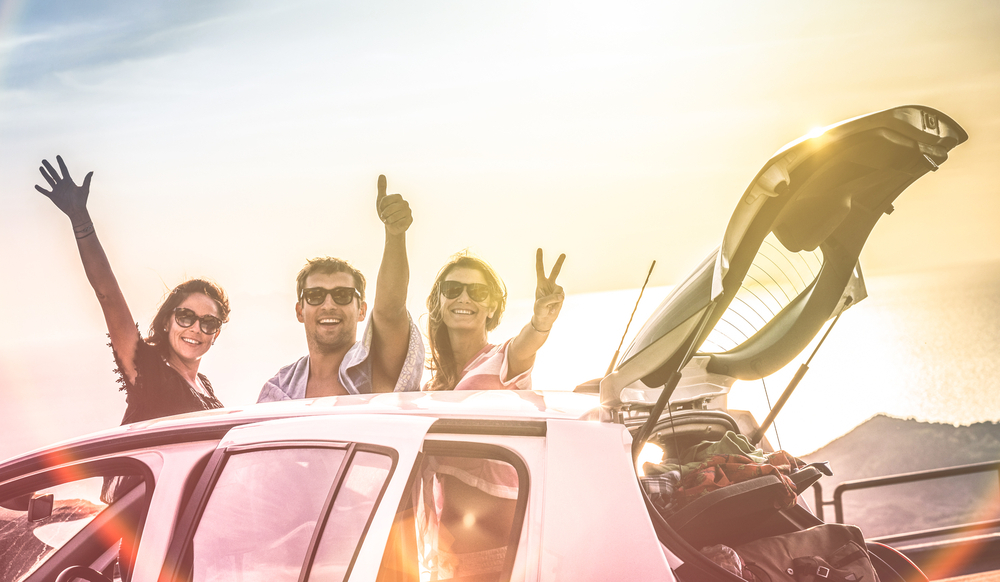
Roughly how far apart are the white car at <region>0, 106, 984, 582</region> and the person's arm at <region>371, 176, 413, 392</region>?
1.69 meters

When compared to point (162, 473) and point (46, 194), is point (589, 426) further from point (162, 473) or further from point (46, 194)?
point (46, 194)

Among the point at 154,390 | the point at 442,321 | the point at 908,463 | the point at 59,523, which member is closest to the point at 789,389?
the point at 442,321

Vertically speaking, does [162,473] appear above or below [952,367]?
below

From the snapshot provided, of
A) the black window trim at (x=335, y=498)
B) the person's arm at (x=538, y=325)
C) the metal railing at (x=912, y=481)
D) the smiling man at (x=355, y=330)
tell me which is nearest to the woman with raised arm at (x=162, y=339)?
the smiling man at (x=355, y=330)

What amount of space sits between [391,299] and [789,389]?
2.34 m

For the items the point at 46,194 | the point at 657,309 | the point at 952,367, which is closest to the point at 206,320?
the point at 46,194

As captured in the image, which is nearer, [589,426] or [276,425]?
[589,426]

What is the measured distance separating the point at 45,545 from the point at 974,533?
7.16 metres

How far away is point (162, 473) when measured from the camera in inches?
80.0

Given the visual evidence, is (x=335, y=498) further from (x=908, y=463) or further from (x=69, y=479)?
(x=908, y=463)

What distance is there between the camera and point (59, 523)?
236cm

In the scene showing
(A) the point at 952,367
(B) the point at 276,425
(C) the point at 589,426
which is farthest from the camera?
(A) the point at 952,367

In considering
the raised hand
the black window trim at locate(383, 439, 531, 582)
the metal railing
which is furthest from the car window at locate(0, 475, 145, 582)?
the metal railing

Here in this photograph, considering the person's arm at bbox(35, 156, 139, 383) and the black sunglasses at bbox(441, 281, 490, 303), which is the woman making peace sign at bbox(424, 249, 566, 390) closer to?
the black sunglasses at bbox(441, 281, 490, 303)
